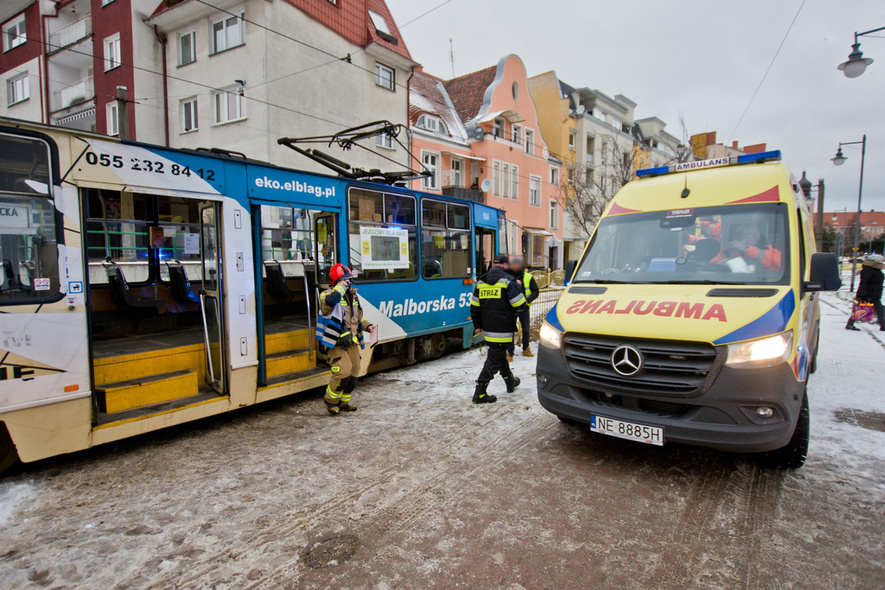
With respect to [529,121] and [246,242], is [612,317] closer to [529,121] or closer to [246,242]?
[246,242]

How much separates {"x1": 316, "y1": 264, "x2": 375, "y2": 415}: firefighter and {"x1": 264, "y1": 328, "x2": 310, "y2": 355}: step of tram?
30.5 inches

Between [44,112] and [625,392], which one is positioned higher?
[44,112]

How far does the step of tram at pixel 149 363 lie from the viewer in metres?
4.82

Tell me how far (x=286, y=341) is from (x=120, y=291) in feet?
8.61

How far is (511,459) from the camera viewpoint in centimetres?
445

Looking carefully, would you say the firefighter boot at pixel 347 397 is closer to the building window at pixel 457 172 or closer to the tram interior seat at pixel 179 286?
the tram interior seat at pixel 179 286

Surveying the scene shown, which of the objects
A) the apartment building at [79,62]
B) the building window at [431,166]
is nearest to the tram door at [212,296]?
the apartment building at [79,62]

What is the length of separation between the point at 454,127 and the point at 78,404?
2446 cm

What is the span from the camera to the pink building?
77.8ft

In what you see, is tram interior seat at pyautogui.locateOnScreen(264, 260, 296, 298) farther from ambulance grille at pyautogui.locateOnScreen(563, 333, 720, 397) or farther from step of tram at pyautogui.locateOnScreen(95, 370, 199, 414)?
ambulance grille at pyautogui.locateOnScreen(563, 333, 720, 397)

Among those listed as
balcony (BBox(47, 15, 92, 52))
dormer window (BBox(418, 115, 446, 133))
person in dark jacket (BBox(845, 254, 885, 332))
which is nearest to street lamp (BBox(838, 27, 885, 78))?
person in dark jacket (BBox(845, 254, 885, 332))

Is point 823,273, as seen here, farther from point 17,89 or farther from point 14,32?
point 14,32

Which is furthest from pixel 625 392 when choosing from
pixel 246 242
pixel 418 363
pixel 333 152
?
pixel 333 152

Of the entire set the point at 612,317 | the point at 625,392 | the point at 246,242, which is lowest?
the point at 625,392
